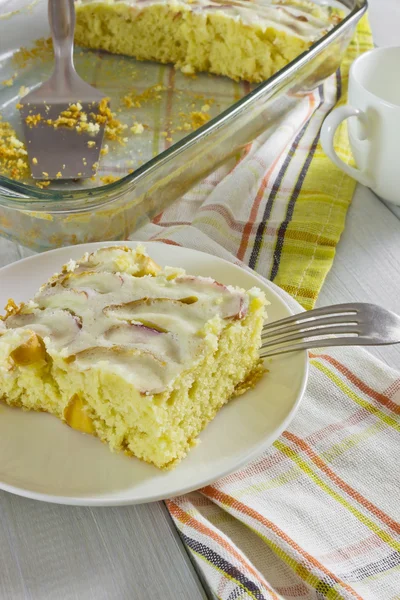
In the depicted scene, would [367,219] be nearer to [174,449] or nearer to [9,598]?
[174,449]

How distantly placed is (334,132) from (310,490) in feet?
3.05

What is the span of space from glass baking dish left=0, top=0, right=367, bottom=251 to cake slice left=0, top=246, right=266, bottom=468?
296 mm

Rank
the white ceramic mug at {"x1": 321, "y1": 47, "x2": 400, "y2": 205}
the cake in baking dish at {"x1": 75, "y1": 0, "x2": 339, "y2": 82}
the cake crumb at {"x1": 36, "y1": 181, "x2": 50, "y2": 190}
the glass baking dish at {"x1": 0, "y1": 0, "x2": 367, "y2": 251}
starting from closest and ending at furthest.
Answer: the glass baking dish at {"x1": 0, "y1": 0, "x2": 367, "y2": 251}, the white ceramic mug at {"x1": 321, "y1": 47, "x2": 400, "y2": 205}, the cake crumb at {"x1": 36, "y1": 181, "x2": 50, "y2": 190}, the cake in baking dish at {"x1": 75, "y1": 0, "x2": 339, "y2": 82}

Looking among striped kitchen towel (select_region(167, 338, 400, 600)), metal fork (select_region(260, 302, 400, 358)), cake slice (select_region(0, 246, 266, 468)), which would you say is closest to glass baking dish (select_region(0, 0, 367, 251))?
cake slice (select_region(0, 246, 266, 468))

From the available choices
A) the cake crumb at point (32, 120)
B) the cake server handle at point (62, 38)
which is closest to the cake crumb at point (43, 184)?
the cake crumb at point (32, 120)

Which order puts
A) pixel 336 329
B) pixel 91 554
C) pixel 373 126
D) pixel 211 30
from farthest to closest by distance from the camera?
pixel 211 30 → pixel 373 126 → pixel 336 329 → pixel 91 554

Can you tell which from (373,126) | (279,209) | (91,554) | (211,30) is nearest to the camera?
(91,554)

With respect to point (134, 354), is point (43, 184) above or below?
below

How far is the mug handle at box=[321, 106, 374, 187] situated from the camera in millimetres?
1685

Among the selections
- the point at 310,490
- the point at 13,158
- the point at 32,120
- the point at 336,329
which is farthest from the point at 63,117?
the point at 310,490

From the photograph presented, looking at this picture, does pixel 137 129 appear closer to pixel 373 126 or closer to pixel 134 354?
pixel 373 126

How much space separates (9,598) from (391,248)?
115 centimetres

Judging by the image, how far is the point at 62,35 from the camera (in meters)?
2.06

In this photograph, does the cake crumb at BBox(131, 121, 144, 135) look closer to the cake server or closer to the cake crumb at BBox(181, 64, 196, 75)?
the cake server
